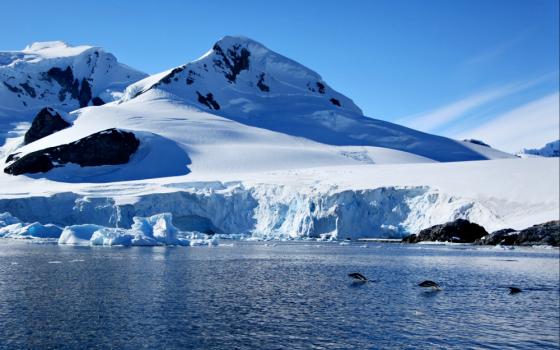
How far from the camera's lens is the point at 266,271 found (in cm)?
2802

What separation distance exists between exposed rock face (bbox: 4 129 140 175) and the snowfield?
1.37 m

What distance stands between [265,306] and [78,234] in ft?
103

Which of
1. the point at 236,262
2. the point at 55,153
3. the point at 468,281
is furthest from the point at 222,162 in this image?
the point at 468,281

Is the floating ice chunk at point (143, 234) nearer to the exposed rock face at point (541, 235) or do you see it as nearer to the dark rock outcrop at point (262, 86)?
the exposed rock face at point (541, 235)

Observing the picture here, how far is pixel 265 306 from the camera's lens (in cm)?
1870

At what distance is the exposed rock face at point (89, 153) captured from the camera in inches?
3329

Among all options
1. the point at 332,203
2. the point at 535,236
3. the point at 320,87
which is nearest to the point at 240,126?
the point at 320,87

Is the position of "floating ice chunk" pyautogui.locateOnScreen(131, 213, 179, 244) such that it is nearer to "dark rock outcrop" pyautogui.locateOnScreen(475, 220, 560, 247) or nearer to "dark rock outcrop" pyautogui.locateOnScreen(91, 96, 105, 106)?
"dark rock outcrop" pyautogui.locateOnScreen(475, 220, 560, 247)

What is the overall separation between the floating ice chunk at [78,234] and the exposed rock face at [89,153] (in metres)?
41.8

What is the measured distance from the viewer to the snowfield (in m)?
54.6

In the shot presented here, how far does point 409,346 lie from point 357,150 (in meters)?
90.8

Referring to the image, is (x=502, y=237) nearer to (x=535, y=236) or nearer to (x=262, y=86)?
(x=535, y=236)

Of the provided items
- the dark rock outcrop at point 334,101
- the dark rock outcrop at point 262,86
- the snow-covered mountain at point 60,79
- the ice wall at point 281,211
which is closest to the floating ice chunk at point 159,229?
the ice wall at point 281,211

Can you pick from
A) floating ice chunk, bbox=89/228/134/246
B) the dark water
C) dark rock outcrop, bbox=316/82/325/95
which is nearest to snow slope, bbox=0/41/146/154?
dark rock outcrop, bbox=316/82/325/95
